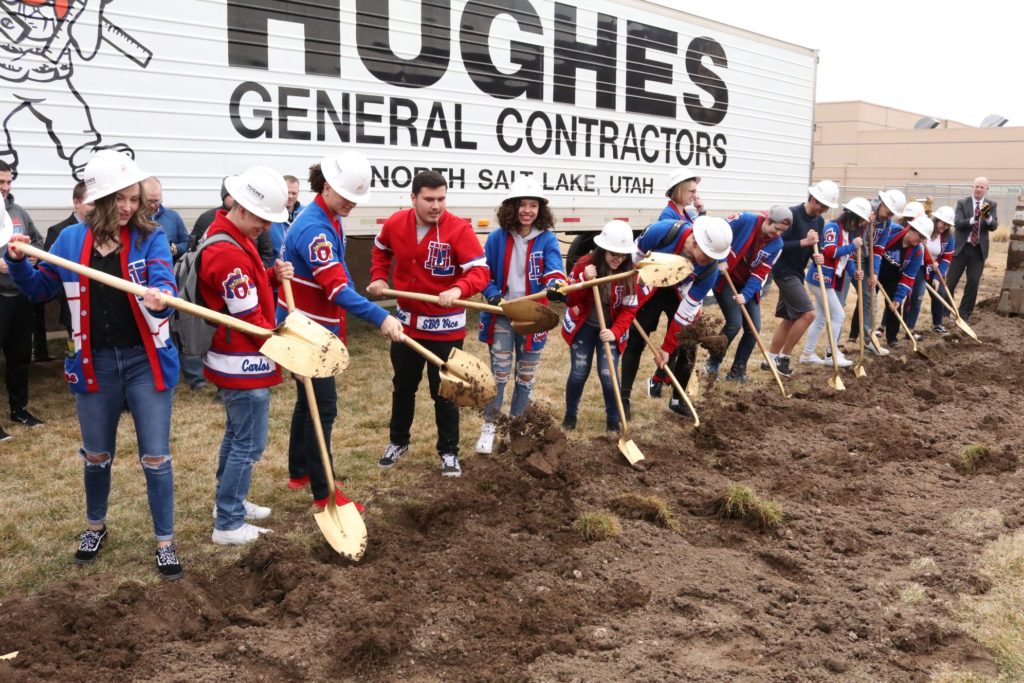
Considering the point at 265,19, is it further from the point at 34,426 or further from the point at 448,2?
the point at 34,426

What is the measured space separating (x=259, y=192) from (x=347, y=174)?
67 cm

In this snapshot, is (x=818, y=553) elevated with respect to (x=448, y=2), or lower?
lower

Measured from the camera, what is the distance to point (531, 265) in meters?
5.50

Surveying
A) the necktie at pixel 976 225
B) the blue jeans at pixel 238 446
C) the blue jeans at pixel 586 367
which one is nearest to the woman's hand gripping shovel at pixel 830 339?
the blue jeans at pixel 586 367

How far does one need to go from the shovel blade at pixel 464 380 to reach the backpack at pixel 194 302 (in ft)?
4.33

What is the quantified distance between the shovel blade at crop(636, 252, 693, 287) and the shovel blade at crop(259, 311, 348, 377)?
2.39 metres

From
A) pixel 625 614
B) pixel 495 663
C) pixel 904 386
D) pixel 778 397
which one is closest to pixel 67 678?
pixel 495 663

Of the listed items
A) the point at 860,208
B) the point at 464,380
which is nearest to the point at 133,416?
the point at 464,380

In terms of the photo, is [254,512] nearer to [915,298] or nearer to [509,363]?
[509,363]

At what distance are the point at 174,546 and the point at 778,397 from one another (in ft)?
17.8

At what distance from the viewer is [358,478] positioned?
524cm

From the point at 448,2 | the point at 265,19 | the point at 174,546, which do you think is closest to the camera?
the point at 174,546

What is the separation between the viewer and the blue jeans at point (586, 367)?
235 inches

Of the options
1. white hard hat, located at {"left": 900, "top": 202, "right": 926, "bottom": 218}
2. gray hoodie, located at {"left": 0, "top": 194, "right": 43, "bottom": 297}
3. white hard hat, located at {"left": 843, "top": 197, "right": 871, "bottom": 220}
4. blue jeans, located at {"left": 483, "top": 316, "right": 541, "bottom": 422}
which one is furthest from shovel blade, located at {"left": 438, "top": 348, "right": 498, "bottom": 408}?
white hard hat, located at {"left": 900, "top": 202, "right": 926, "bottom": 218}
